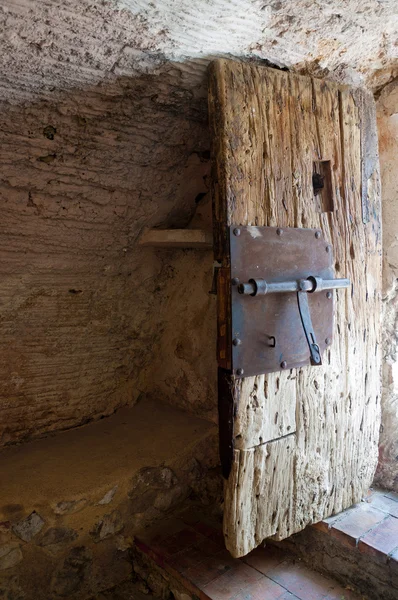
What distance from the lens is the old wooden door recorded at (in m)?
1.35

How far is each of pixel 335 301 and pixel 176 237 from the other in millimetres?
682

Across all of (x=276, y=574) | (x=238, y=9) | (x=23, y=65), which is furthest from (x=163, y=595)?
(x=238, y=9)

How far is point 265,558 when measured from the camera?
1.75 m

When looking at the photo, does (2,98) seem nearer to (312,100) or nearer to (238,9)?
(238,9)

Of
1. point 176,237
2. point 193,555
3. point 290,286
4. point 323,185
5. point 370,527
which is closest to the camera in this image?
point 290,286

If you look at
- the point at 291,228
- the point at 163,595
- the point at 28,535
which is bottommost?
the point at 163,595

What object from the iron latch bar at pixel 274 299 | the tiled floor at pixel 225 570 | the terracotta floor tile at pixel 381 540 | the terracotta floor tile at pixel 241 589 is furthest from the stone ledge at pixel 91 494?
the iron latch bar at pixel 274 299

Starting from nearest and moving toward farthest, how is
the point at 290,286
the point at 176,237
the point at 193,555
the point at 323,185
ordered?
the point at 290,286 → the point at 323,185 → the point at 193,555 → the point at 176,237

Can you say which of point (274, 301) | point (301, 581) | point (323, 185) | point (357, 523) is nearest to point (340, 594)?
point (301, 581)

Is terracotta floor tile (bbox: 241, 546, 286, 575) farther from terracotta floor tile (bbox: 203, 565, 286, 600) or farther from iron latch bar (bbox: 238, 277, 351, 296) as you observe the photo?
iron latch bar (bbox: 238, 277, 351, 296)

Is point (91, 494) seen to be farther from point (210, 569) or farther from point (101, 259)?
point (101, 259)

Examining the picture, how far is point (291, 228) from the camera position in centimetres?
145

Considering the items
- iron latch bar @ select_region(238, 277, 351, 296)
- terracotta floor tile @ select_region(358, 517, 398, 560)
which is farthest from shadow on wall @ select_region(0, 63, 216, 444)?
terracotta floor tile @ select_region(358, 517, 398, 560)

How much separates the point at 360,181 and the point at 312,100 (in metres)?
0.33
